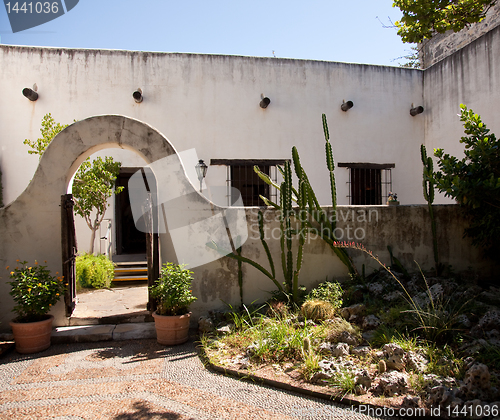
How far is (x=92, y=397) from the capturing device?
351cm

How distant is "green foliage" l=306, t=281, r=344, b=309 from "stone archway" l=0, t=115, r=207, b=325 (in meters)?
2.83

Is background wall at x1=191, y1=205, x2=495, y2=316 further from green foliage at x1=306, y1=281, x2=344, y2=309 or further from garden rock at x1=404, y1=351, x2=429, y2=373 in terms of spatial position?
garden rock at x1=404, y1=351, x2=429, y2=373

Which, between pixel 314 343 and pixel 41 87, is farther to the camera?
pixel 41 87

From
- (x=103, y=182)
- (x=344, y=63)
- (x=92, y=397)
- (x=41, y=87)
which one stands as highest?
(x=344, y=63)

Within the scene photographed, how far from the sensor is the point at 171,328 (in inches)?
187

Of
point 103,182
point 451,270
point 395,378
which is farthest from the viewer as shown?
point 103,182

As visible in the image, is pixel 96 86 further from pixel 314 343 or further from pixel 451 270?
pixel 451 270

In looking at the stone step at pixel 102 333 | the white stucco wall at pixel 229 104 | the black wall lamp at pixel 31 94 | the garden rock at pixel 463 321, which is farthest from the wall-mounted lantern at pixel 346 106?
the black wall lamp at pixel 31 94

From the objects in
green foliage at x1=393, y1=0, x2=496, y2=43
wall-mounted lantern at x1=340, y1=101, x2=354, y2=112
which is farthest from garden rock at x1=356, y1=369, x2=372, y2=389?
wall-mounted lantern at x1=340, y1=101, x2=354, y2=112

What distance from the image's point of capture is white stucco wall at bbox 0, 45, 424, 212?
888 cm

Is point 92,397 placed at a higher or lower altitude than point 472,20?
lower

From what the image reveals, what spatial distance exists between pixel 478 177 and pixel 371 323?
2.62 metres

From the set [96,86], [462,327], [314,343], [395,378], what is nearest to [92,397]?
[314,343]

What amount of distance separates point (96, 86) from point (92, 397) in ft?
25.1
